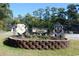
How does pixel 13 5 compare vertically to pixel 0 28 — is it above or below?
above

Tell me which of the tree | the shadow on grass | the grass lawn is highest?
the tree

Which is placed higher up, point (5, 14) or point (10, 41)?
point (5, 14)

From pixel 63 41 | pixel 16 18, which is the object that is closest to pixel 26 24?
pixel 16 18

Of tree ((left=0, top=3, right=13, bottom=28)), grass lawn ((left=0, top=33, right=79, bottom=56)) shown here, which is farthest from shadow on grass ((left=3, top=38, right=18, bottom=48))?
tree ((left=0, top=3, right=13, bottom=28))

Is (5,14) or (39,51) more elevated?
(5,14)

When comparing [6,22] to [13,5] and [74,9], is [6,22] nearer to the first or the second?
[13,5]

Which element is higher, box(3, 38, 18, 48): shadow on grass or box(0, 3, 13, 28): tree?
box(0, 3, 13, 28): tree

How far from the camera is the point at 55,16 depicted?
345 cm

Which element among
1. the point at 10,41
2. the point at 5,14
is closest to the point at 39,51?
the point at 10,41

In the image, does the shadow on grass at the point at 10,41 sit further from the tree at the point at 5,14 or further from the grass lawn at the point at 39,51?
the tree at the point at 5,14

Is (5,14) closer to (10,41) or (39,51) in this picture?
(10,41)

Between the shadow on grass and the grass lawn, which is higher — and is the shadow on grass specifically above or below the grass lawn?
above

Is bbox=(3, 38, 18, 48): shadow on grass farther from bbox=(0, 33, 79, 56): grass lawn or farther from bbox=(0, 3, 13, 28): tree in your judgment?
bbox=(0, 3, 13, 28): tree

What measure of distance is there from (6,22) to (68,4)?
59cm
